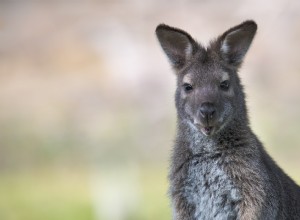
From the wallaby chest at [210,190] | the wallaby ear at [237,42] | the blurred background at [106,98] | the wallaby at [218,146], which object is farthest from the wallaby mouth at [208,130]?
the blurred background at [106,98]

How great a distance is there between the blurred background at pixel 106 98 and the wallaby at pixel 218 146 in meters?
6.02

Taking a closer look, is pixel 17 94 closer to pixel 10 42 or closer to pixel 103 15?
pixel 10 42

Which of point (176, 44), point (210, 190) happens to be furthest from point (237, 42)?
point (210, 190)

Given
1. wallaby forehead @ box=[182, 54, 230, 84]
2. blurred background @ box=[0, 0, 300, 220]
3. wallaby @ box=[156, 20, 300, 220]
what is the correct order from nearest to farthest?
wallaby @ box=[156, 20, 300, 220], wallaby forehead @ box=[182, 54, 230, 84], blurred background @ box=[0, 0, 300, 220]

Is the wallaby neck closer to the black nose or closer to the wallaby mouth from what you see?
the wallaby mouth

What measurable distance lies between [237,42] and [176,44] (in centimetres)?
46

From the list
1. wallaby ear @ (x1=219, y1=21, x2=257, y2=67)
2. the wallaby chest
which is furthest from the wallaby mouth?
wallaby ear @ (x1=219, y1=21, x2=257, y2=67)

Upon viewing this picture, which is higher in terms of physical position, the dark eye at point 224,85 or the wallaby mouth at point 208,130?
the dark eye at point 224,85

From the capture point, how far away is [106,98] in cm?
1839

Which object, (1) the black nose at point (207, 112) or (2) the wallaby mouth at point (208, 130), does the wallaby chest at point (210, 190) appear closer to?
(2) the wallaby mouth at point (208, 130)

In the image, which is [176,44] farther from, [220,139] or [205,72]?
[220,139]

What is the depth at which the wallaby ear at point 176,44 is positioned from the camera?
8.16m

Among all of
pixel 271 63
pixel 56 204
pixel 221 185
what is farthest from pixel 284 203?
pixel 271 63

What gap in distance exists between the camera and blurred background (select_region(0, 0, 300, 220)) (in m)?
15.4
